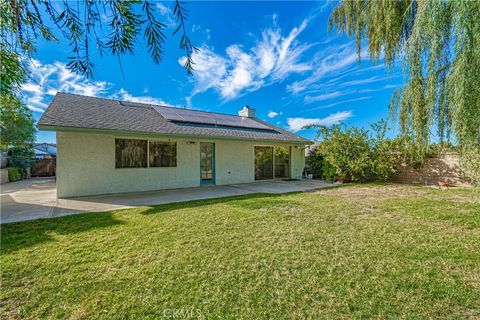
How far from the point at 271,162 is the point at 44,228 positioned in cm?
1147

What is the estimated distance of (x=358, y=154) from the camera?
40.6ft

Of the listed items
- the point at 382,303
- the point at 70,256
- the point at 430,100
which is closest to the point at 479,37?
the point at 430,100

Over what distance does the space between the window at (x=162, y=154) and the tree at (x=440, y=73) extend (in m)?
8.79

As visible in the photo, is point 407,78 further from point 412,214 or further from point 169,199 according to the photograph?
point 169,199

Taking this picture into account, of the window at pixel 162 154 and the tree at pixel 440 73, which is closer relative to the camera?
the tree at pixel 440 73

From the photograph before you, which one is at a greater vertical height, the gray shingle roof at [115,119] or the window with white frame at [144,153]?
the gray shingle roof at [115,119]

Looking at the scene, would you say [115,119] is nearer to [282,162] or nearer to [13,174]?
[282,162]

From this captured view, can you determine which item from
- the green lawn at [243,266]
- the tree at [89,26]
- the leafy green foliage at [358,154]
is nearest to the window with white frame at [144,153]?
the green lawn at [243,266]

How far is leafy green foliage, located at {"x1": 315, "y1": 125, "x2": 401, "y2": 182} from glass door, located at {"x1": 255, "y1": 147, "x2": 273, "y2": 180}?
3.46 meters

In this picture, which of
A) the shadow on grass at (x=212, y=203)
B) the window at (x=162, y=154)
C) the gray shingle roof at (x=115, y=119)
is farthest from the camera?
the window at (x=162, y=154)

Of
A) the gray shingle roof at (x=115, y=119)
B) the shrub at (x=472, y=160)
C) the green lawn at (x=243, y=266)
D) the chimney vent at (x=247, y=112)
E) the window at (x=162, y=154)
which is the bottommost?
the green lawn at (x=243, y=266)

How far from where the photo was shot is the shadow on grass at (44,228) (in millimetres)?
3892

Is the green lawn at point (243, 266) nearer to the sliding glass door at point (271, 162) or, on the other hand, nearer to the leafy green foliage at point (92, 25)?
the leafy green foliage at point (92, 25)

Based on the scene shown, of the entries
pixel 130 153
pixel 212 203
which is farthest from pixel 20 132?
pixel 212 203
